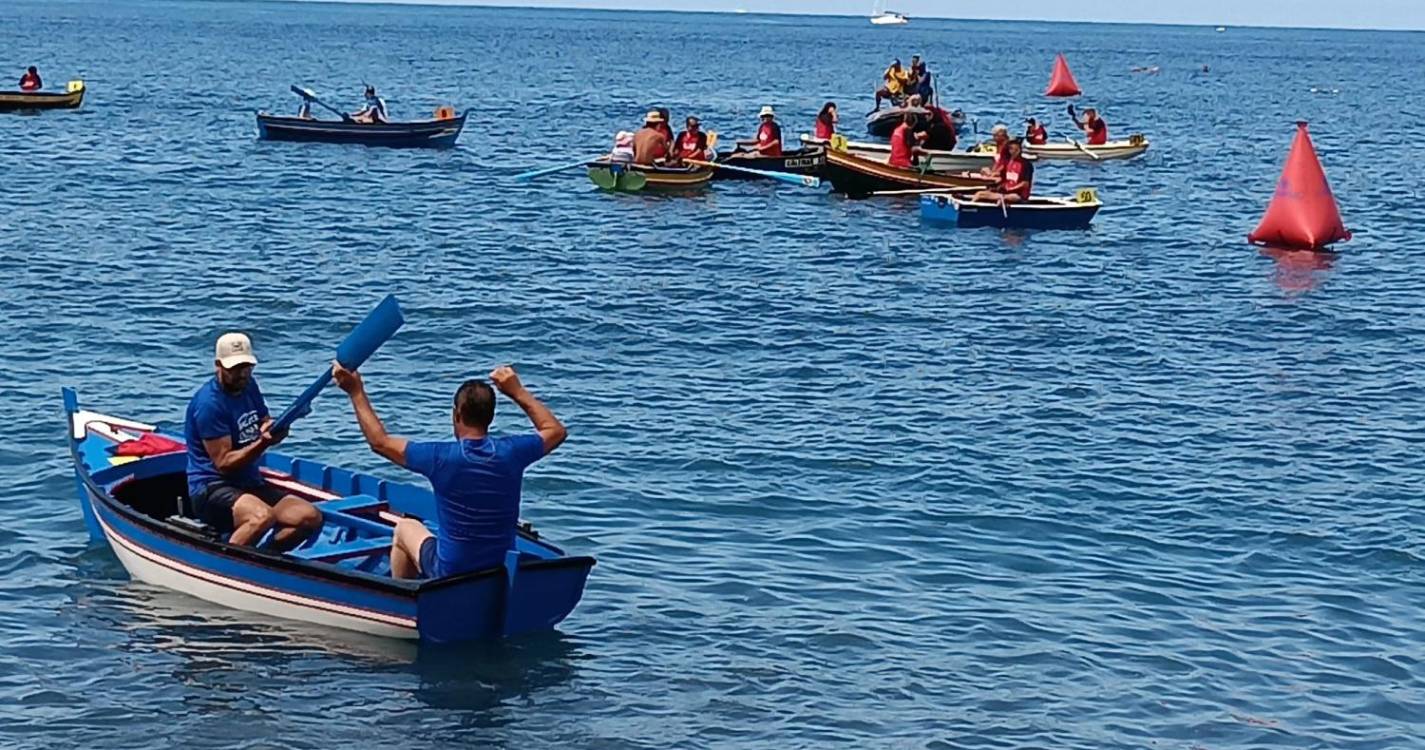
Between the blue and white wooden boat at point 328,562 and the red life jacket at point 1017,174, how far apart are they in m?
21.3

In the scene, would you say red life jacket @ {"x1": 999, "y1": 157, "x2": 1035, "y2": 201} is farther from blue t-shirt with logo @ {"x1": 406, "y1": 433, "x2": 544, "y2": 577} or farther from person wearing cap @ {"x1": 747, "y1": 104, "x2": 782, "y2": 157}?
blue t-shirt with logo @ {"x1": 406, "y1": 433, "x2": 544, "y2": 577}

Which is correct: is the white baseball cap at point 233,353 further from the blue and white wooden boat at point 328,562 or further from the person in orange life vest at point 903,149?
the person in orange life vest at point 903,149

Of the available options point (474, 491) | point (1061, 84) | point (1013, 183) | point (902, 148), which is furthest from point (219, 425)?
point (1061, 84)

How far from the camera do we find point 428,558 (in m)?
12.7

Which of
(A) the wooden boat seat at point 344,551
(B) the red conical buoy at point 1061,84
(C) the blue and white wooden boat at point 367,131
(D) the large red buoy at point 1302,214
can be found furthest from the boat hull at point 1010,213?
(B) the red conical buoy at point 1061,84

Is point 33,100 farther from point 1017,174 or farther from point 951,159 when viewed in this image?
point 1017,174

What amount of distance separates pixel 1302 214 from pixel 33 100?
3660cm

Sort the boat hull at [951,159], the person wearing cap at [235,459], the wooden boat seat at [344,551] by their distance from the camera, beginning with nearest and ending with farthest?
the person wearing cap at [235,459]
the wooden boat seat at [344,551]
the boat hull at [951,159]

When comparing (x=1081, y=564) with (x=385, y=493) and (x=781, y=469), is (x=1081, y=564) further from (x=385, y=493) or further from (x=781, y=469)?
(x=385, y=493)

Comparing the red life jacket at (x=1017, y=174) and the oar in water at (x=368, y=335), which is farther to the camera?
the red life jacket at (x=1017, y=174)

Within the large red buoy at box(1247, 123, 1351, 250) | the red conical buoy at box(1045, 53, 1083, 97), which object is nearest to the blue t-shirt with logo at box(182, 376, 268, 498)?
the large red buoy at box(1247, 123, 1351, 250)

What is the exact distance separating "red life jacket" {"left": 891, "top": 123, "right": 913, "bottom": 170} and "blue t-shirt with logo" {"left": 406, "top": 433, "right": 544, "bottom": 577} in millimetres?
26565

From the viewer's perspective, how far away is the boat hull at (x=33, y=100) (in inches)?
2224

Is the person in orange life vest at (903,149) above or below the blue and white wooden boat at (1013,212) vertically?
above
